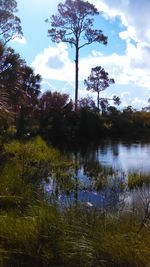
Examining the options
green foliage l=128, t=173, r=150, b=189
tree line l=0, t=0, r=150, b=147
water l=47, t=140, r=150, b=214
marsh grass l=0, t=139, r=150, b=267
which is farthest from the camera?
tree line l=0, t=0, r=150, b=147

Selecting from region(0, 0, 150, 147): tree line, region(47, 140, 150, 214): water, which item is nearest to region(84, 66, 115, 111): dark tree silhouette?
region(0, 0, 150, 147): tree line

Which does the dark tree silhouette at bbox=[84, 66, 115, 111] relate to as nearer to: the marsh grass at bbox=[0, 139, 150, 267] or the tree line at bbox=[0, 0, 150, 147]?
the tree line at bbox=[0, 0, 150, 147]

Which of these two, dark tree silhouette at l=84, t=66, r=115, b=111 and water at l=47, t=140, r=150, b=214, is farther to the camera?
dark tree silhouette at l=84, t=66, r=115, b=111

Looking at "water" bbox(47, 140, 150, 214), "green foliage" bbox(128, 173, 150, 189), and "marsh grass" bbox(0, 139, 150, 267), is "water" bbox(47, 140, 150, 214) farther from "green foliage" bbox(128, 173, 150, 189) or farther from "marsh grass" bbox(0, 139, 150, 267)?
"marsh grass" bbox(0, 139, 150, 267)

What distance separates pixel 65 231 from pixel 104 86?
1685 inches

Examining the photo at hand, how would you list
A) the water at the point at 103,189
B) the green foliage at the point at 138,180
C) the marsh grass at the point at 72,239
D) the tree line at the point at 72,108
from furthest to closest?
the tree line at the point at 72,108 → the green foliage at the point at 138,180 → the water at the point at 103,189 → the marsh grass at the point at 72,239

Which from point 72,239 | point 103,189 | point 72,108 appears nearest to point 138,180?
point 103,189

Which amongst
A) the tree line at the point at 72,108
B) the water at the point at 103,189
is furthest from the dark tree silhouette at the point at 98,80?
the water at the point at 103,189

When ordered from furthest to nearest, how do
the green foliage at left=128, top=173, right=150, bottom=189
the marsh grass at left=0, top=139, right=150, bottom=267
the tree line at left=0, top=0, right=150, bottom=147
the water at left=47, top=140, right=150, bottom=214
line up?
the tree line at left=0, top=0, right=150, bottom=147
the green foliage at left=128, top=173, right=150, bottom=189
the water at left=47, top=140, right=150, bottom=214
the marsh grass at left=0, top=139, right=150, bottom=267

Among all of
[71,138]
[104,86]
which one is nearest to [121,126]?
[104,86]

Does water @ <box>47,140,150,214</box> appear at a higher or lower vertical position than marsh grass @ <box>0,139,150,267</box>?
lower

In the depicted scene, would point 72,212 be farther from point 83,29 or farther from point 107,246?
point 83,29

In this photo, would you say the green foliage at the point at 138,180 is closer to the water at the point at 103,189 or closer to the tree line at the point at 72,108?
the water at the point at 103,189

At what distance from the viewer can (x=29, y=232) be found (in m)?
6.24
